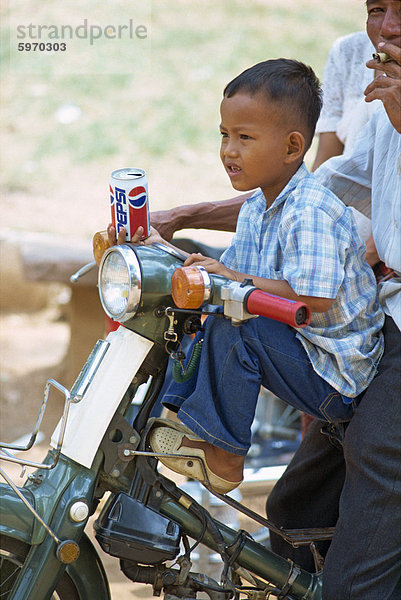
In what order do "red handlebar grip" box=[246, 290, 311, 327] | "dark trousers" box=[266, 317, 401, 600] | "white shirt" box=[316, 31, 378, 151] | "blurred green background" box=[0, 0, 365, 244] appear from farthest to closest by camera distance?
"blurred green background" box=[0, 0, 365, 244] < "white shirt" box=[316, 31, 378, 151] < "dark trousers" box=[266, 317, 401, 600] < "red handlebar grip" box=[246, 290, 311, 327]

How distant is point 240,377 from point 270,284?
0.77 feet

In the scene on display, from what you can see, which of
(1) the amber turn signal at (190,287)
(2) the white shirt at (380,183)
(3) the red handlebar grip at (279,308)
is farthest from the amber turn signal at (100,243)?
(2) the white shirt at (380,183)

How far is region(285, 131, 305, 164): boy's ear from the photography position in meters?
2.16

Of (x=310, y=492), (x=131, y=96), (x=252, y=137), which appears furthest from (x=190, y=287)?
(x=131, y=96)

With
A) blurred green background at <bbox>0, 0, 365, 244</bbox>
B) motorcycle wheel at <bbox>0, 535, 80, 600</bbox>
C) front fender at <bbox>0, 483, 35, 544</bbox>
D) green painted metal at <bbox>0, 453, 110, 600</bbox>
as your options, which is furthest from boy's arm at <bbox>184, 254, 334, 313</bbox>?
blurred green background at <bbox>0, 0, 365, 244</bbox>

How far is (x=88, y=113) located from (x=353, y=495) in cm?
777

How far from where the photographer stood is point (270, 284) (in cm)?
204

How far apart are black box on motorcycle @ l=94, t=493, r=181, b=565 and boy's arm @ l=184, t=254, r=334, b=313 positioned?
23.9 inches

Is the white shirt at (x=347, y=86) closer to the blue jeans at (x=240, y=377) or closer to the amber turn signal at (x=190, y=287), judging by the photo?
the blue jeans at (x=240, y=377)

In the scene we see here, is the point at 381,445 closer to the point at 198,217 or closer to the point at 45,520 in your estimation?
the point at 45,520

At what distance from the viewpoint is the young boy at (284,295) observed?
6.66 ft

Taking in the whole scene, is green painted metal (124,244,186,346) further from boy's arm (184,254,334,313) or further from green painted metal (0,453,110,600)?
green painted metal (0,453,110,600)

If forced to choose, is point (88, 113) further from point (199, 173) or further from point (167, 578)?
A: point (167, 578)

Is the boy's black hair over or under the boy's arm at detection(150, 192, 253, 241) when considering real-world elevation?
over
